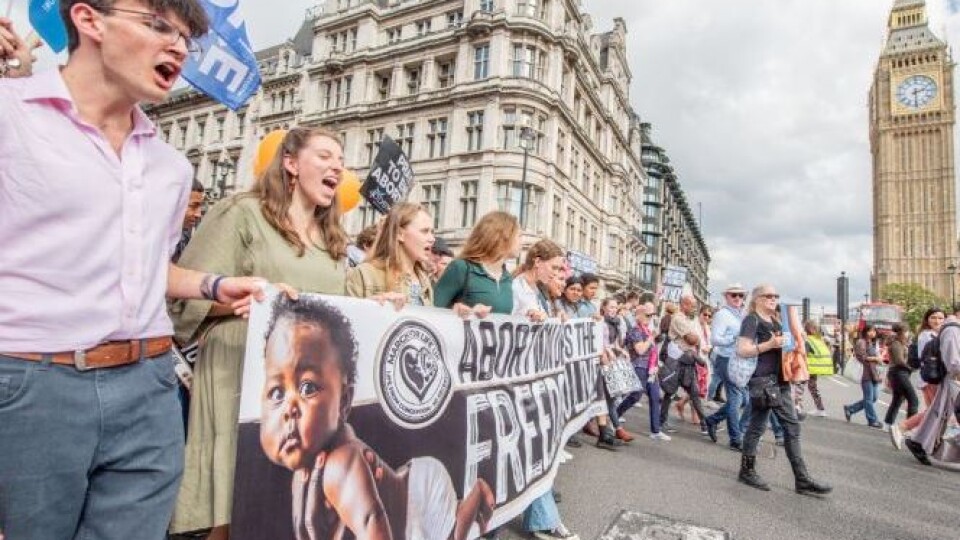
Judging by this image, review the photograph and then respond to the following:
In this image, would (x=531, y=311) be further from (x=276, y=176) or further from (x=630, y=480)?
(x=630, y=480)

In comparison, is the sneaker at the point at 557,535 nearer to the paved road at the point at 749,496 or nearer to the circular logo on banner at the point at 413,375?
the paved road at the point at 749,496

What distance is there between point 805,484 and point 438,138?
2832cm

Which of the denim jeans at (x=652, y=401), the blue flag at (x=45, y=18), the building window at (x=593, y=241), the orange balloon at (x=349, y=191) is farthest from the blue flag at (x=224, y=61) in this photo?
the building window at (x=593, y=241)

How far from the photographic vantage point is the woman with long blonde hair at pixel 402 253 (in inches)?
113

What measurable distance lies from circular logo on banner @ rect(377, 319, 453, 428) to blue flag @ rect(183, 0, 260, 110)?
3.67 meters

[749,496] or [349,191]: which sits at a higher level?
[349,191]

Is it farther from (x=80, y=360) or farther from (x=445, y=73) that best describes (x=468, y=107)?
(x=80, y=360)

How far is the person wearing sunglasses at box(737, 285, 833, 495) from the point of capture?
4801mm

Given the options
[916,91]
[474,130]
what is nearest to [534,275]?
[474,130]

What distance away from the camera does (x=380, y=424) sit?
6.82 feet

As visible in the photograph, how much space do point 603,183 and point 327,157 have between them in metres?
41.4

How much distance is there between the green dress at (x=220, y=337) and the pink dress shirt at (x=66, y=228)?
17.3 inches

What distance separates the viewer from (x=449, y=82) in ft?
102

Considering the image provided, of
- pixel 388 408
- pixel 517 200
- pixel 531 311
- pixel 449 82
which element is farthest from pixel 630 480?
pixel 449 82
